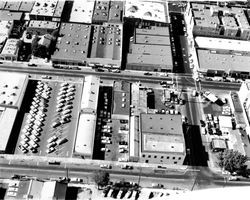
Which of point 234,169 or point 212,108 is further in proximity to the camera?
point 212,108

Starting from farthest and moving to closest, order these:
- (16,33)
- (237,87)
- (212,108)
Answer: (16,33), (237,87), (212,108)

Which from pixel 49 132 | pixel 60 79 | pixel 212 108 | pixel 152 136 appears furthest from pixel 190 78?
pixel 49 132

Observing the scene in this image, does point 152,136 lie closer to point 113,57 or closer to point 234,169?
point 234,169

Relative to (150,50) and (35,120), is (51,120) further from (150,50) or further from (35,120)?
(150,50)

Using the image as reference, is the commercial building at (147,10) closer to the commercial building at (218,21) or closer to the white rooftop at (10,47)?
the commercial building at (218,21)

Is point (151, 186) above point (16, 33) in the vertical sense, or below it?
below

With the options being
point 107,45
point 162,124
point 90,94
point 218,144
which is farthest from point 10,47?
point 218,144

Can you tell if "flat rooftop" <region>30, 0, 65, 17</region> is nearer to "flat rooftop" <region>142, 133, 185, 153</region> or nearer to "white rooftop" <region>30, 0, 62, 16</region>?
"white rooftop" <region>30, 0, 62, 16</region>
